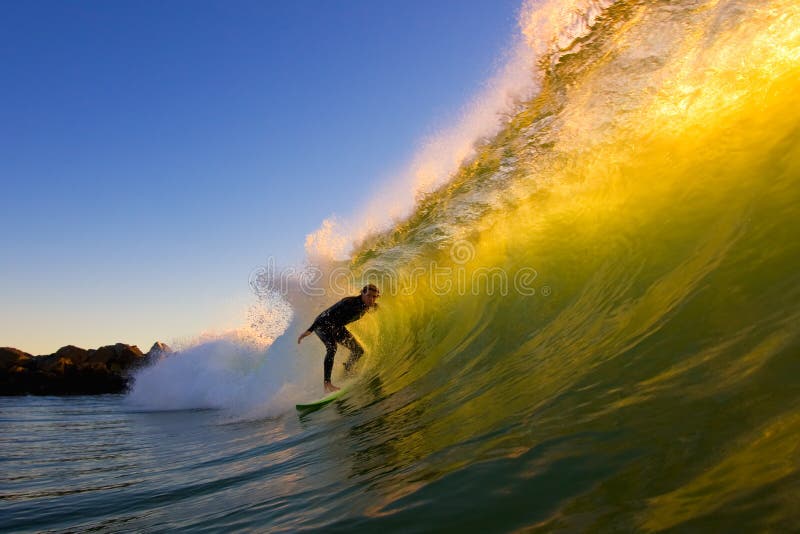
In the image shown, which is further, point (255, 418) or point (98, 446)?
point (255, 418)

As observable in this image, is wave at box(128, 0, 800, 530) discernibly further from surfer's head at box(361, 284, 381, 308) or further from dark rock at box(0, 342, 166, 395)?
dark rock at box(0, 342, 166, 395)

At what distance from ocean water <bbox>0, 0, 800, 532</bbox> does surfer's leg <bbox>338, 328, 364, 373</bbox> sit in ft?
2.15

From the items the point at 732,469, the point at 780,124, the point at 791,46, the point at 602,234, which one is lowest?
the point at 732,469

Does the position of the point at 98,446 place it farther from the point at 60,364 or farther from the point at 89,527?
the point at 60,364

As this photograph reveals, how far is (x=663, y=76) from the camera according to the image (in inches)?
223

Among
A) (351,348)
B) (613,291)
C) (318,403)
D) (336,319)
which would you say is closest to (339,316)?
(336,319)

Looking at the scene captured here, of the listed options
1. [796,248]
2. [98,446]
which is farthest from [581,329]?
[98,446]

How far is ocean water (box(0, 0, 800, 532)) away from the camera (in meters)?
1.73

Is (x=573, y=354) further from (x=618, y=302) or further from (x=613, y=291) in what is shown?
(x=613, y=291)

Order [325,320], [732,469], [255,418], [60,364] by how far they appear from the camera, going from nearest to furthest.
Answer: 1. [732,469]
2. [255,418]
3. [325,320]
4. [60,364]

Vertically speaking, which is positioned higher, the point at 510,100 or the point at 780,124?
the point at 510,100

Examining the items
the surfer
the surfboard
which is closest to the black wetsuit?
the surfer

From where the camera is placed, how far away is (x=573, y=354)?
3.78 m

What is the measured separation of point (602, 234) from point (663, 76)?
6.64 feet
